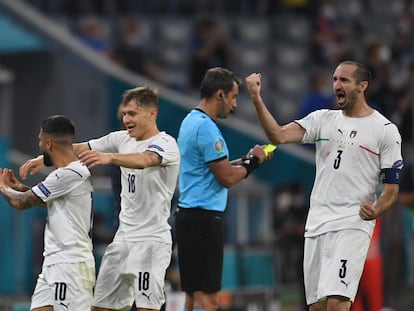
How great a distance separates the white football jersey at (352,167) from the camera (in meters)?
9.12

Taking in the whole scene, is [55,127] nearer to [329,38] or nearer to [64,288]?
[64,288]

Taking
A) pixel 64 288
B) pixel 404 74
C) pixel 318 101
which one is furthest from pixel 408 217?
pixel 64 288

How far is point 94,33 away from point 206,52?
189 centimetres

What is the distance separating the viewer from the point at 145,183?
929cm

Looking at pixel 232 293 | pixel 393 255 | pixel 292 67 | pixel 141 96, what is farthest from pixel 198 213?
pixel 292 67

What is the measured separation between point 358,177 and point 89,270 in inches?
83.8

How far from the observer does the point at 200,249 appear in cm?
980

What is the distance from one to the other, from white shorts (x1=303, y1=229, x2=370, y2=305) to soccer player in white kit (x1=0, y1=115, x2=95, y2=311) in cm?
167

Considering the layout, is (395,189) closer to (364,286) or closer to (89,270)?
(89,270)

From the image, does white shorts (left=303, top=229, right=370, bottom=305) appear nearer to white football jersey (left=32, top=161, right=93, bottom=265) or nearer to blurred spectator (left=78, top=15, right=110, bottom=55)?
white football jersey (left=32, top=161, right=93, bottom=265)

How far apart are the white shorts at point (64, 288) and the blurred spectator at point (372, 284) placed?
6.20 meters

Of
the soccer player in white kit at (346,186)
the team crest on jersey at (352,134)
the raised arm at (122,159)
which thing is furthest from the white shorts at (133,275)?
the team crest on jersey at (352,134)

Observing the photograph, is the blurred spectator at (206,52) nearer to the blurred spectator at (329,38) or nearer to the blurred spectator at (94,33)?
the blurred spectator at (94,33)

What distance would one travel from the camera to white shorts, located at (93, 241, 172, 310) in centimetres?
919
